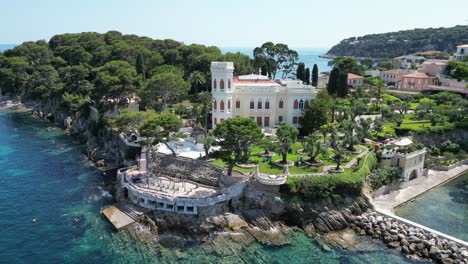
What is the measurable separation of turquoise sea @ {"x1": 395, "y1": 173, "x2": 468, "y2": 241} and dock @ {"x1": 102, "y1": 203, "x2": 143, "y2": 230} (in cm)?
2764

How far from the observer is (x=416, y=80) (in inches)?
3553

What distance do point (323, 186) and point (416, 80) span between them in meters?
65.7

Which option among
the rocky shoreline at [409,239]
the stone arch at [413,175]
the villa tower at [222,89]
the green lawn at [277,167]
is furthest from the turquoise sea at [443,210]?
the villa tower at [222,89]

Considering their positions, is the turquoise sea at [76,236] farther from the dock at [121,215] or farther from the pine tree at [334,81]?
the pine tree at [334,81]

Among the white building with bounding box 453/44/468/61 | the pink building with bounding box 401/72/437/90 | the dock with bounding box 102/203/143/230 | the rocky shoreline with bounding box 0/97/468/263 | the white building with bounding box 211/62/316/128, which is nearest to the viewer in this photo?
the rocky shoreline with bounding box 0/97/468/263

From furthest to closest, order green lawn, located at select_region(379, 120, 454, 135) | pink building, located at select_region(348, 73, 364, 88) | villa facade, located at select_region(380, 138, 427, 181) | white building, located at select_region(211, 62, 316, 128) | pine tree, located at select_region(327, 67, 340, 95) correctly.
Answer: pink building, located at select_region(348, 73, 364, 88) < pine tree, located at select_region(327, 67, 340, 95) < green lawn, located at select_region(379, 120, 454, 135) < white building, located at select_region(211, 62, 316, 128) < villa facade, located at select_region(380, 138, 427, 181)

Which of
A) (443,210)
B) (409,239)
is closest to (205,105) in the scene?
(409,239)

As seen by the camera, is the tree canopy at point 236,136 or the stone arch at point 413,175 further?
the stone arch at point 413,175

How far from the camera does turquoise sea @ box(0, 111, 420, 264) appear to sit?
31.7m

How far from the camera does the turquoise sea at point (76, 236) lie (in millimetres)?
31734

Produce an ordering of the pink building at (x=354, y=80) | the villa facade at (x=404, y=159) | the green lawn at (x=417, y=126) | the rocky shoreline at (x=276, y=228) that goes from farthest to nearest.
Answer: the pink building at (x=354, y=80) < the green lawn at (x=417, y=126) < the villa facade at (x=404, y=159) < the rocky shoreline at (x=276, y=228)

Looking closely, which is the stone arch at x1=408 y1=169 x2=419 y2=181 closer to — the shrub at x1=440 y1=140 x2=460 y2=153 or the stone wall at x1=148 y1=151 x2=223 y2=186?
the shrub at x1=440 y1=140 x2=460 y2=153

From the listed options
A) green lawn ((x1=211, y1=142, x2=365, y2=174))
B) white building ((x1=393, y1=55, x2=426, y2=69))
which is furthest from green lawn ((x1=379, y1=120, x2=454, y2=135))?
white building ((x1=393, y1=55, x2=426, y2=69))

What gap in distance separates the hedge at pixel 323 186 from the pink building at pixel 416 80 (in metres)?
60.8
